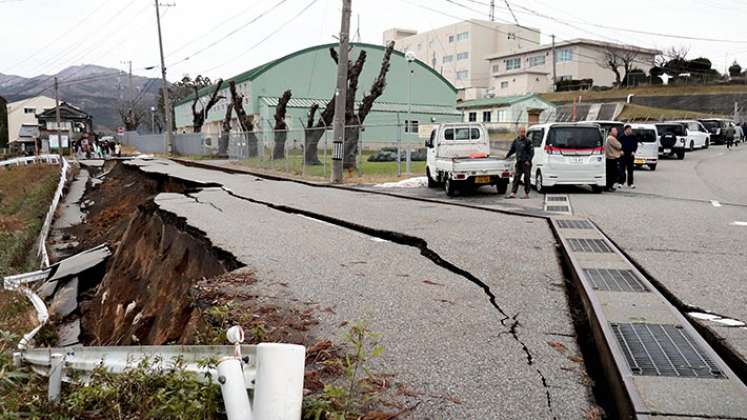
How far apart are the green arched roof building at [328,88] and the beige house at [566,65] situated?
19.7 m

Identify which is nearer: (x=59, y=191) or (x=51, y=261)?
(x=51, y=261)

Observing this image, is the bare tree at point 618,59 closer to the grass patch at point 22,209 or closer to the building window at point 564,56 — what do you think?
the building window at point 564,56

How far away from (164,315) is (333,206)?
6.70 m

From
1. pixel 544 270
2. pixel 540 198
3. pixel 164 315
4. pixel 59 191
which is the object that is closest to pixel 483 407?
pixel 544 270

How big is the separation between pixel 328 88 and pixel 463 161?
38048mm

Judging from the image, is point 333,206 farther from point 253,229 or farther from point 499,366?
point 499,366

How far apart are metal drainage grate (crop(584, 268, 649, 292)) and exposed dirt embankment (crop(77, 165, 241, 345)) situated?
4200 mm

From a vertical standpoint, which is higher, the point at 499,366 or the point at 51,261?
the point at 499,366

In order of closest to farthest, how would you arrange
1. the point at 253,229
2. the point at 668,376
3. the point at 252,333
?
the point at 668,376, the point at 252,333, the point at 253,229

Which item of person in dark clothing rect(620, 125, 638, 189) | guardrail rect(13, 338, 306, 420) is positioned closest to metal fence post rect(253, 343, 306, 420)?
guardrail rect(13, 338, 306, 420)

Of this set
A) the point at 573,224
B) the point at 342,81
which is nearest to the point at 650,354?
the point at 573,224

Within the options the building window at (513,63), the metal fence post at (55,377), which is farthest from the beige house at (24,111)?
the metal fence post at (55,377)

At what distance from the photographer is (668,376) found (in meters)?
3.83

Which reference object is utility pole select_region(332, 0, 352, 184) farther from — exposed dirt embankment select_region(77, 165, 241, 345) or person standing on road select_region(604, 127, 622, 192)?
person standing on road select_region(604, 127, 622, 192)
